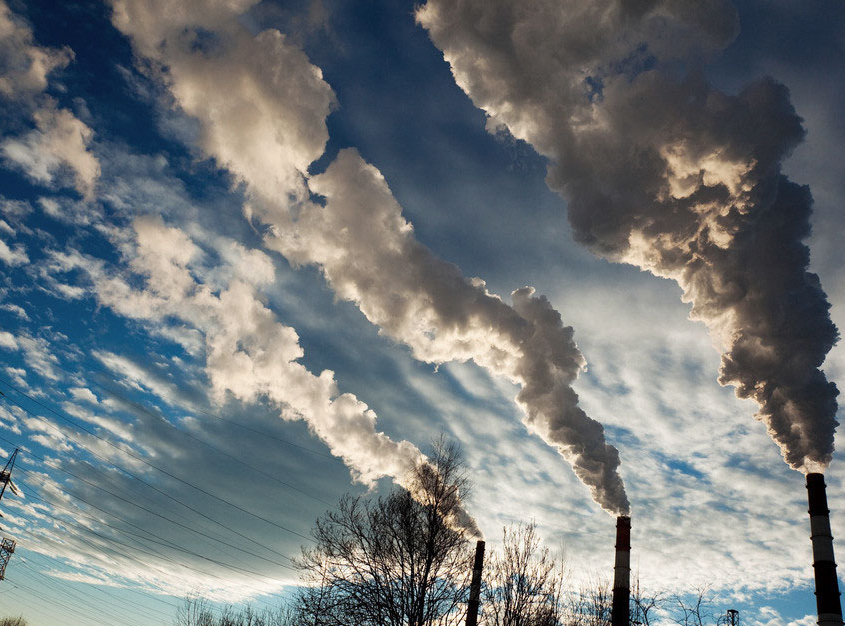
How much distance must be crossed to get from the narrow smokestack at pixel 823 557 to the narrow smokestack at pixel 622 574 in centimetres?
567

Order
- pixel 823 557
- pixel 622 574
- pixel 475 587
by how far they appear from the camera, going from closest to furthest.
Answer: pixel 823 557, pixel 622 574, pixel 475 587

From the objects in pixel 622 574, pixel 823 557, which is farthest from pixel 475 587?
pixel 823 557

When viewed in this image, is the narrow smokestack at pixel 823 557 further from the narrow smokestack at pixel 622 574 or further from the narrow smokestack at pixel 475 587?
the narrow smokestack at pixel 475 587

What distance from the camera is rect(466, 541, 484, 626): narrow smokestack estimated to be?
22797mm

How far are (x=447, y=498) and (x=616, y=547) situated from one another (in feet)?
23.5

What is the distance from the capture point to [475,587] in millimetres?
23719

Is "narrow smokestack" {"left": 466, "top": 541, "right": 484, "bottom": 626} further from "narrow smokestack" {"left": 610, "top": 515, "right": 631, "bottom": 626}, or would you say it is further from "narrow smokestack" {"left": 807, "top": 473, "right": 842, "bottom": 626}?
"narrow smokestack" {"left": 807, "top": 473, "right": 842, "bottom": 626}

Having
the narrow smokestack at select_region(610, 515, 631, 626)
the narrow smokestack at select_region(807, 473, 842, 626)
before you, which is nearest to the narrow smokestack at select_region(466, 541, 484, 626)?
the narrow smokestack at select_region(610, 515, 631, 626)

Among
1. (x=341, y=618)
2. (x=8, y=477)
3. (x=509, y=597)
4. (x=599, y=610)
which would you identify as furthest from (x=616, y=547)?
(x=8, y=477)

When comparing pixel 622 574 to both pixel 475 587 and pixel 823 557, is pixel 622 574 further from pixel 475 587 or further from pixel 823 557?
pixel 475 587

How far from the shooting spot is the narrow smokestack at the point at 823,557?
1639 cm

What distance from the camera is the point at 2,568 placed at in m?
37.1

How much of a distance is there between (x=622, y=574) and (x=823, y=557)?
6.35 m

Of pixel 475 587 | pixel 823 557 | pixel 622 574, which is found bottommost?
pixel 475 587
